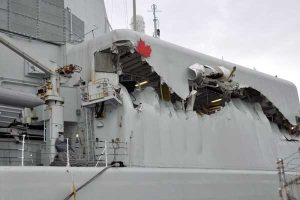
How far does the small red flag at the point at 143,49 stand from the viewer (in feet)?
35.7

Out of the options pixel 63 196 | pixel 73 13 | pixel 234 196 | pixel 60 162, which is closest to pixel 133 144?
pixel 60 162

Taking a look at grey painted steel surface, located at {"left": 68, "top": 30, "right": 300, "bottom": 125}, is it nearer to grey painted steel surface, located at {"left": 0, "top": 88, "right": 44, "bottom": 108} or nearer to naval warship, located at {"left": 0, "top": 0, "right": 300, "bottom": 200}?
naval warship, located at {"left": 0, "top": 0, "right": 300, "bottom": 200}

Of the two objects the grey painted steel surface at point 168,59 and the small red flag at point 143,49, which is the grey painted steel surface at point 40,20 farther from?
the small red flag at point 143,49

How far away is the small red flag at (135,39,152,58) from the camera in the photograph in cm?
1087

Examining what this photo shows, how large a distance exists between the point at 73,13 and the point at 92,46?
9.14ft

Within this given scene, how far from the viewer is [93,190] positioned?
26.9 ft

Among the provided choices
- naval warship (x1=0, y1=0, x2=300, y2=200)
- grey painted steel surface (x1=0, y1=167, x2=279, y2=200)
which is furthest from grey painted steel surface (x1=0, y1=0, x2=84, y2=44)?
grey painted steel surface (x1=0, y1=167, x2=279, y2=200)

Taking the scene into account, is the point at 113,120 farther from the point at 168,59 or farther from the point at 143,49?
the point at 168,59

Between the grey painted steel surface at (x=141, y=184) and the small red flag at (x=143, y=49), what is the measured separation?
3.17 m

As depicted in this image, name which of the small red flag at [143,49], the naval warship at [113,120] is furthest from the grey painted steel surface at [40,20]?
the small red flag at [143,49]

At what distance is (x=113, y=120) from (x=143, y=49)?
2099 mm

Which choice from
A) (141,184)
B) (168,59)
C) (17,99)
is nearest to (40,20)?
(17,99)

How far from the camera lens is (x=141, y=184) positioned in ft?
30.2

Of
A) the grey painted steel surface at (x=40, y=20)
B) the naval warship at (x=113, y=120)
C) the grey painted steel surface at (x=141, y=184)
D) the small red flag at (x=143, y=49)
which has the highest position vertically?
the grey painted steel surface at (x=40, y=20)
